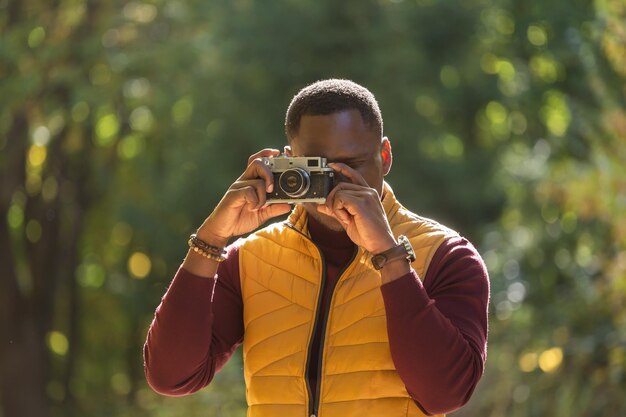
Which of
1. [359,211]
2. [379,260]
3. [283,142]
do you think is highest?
[359,211]

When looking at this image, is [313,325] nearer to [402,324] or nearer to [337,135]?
[402,324]

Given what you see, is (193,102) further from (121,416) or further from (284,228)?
(284,228)

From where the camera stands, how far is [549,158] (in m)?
10.1

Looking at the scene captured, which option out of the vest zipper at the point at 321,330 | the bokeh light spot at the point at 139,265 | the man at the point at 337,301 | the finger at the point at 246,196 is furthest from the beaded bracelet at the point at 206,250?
the bokeh light spot at the point at 139,265

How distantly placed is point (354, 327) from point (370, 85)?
7778 millimetres

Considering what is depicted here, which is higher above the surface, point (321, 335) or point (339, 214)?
point (339, 214)

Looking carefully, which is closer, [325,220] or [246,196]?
[246,196]

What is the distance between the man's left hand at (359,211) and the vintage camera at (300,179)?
0.02 metres

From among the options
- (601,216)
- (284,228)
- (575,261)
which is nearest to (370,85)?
(575,261)

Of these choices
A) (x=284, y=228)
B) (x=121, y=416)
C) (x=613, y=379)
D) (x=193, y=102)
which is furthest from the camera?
(x=121, y=416)

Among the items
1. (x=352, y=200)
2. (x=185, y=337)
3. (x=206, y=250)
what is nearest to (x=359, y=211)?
(x=352, y=200)

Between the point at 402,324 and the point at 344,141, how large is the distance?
17.5 inches

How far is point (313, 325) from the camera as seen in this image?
2.82 meters

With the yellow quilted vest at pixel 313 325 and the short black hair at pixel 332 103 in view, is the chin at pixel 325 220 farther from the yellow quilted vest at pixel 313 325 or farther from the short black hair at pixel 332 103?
the short black hair at pixel 332 103
